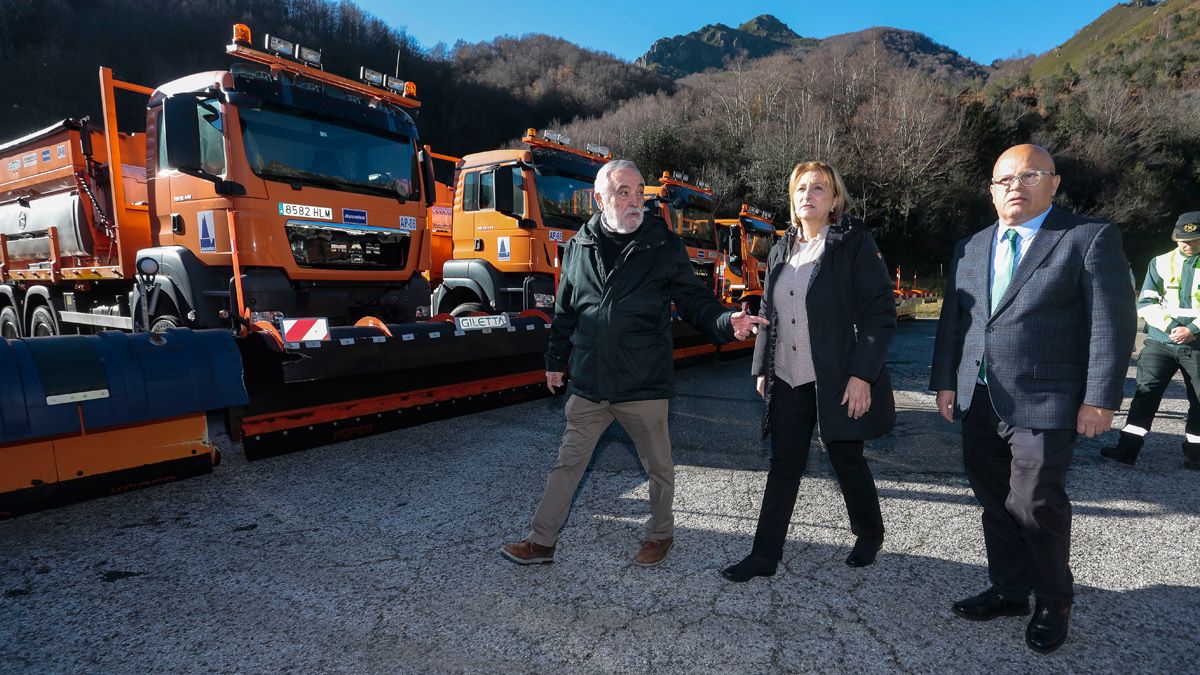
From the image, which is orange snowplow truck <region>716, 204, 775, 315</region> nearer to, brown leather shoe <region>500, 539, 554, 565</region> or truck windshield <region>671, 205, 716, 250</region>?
truck windshield <region>671, 205, 716, 250</region>

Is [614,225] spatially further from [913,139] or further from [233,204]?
[913,139]

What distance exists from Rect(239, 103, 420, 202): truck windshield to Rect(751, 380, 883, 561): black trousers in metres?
4.49

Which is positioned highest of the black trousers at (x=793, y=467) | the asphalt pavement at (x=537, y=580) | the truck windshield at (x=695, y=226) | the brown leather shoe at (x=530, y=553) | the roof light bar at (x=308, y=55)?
the roof light bar at (x=308, y=55)

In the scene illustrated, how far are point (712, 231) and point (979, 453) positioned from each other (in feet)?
34.8

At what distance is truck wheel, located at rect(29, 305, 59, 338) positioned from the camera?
6.65 m

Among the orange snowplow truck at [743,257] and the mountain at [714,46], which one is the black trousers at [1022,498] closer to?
the orange snowplow truck at [743,257]

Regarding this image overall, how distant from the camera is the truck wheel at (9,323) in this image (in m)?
7.13

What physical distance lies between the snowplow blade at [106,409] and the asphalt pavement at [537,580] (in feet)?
0.76

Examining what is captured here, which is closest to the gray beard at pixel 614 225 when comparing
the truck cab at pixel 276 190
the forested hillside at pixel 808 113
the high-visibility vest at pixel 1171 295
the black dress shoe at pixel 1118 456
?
the truck cab at pixel 276 190

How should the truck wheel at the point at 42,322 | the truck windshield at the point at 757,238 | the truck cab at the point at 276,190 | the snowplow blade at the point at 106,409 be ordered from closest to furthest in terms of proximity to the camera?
the snowplow blade at the point at 106,409
the truck cab at the point at 276,190
the truck wheel at the point at 42,322
the truck windshield at the point at 757,238

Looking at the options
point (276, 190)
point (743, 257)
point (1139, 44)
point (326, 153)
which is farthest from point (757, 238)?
point (1139, 44)

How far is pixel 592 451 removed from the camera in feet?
9.77

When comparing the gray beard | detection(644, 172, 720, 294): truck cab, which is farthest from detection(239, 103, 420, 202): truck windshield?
detection(644, 172, 720, 294): truck cab

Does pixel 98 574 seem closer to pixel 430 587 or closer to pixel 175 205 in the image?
pixel 430 587
